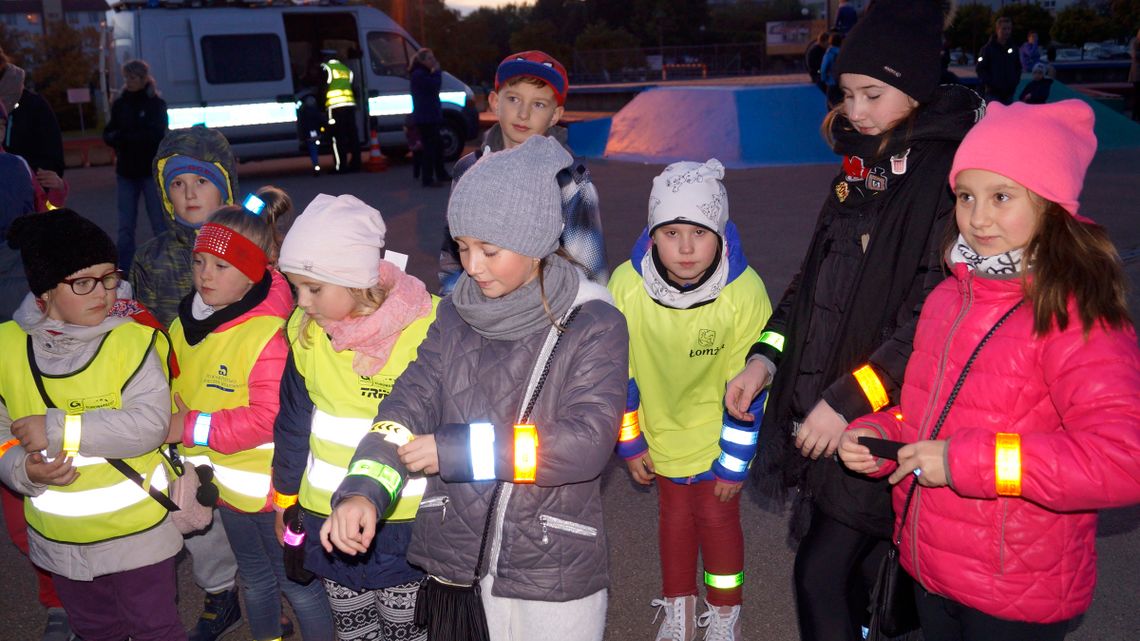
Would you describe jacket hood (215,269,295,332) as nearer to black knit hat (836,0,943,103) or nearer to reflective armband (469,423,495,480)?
reflective armband (469,423,495,480)

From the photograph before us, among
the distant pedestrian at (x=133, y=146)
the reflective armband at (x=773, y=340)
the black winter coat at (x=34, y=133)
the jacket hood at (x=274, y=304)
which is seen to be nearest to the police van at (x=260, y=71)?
the distant pedestrian at (x=133, y=146)

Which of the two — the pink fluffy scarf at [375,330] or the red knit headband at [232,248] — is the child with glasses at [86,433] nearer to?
the red knit headband at [232,248]

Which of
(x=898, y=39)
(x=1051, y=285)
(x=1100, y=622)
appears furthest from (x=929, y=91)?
(x=1100, y=622)

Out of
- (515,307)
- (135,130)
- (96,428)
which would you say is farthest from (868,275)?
(135,130)

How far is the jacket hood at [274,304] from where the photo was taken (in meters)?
3.25

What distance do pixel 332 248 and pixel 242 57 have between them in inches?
610

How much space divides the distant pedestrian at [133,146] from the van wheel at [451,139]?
909 cm

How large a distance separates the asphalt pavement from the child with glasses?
759 mm

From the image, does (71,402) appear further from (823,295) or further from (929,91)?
(929,91)

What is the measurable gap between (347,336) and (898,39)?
71.1 inches

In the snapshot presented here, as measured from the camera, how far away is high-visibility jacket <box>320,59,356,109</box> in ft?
53.3

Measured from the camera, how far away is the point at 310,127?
17.0 m

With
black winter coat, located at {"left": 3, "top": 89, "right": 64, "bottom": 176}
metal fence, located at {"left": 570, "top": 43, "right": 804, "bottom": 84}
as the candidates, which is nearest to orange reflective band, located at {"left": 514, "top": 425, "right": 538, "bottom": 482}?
black winter coat, located at {"left": 3, "top": 89, "right": 64, "bottom": 176}

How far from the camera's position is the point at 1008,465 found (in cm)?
203
